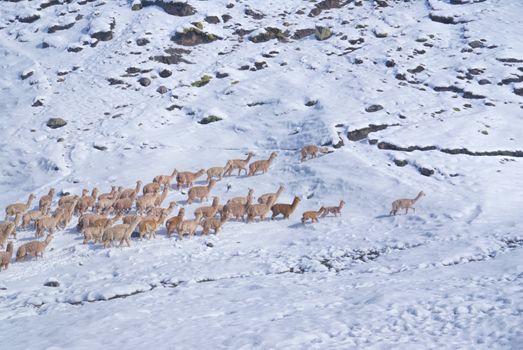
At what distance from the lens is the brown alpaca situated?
2006 cm

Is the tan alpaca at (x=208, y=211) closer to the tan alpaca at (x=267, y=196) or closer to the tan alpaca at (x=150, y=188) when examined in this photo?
the tan alpaca at (x=267, y=196)

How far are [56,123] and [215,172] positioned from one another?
37.9 ft

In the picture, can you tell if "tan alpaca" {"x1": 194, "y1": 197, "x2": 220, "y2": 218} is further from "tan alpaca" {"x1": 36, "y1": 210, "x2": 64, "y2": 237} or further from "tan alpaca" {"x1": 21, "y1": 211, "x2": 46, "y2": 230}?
"tan alpaca" {"x1": 21, "y1": 211, "x2": 46, "y2": 230}

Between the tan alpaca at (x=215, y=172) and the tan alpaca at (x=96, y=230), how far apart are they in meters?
5.86

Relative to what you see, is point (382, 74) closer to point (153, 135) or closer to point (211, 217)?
point (153, 135)

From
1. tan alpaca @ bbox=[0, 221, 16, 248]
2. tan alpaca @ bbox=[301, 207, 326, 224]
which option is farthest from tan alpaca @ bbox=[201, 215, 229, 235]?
tan alpaca @ bbox=[0, 221, 16, 248]

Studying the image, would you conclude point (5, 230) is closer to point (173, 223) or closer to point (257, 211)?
point (173, 223)

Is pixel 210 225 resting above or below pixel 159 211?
above

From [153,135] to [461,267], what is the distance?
18.4m

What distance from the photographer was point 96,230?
18312mm

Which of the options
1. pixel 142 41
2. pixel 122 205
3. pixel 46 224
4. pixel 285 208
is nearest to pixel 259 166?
pixel 285 208

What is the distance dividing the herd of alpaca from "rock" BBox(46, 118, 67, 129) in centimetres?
775

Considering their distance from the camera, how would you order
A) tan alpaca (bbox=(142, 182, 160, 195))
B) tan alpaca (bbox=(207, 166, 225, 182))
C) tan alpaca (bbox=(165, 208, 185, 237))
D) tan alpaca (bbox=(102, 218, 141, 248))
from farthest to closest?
tan alpaca (bbox=(207, 166, 225, 182)), tan alpaca (bbox=(142, 182, 160, 195)), tan alpaca (bbox=(165, 208, 185, 237)), tan alpaca (bbox=(102, 218, 141, 248))

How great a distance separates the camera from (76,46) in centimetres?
3803
